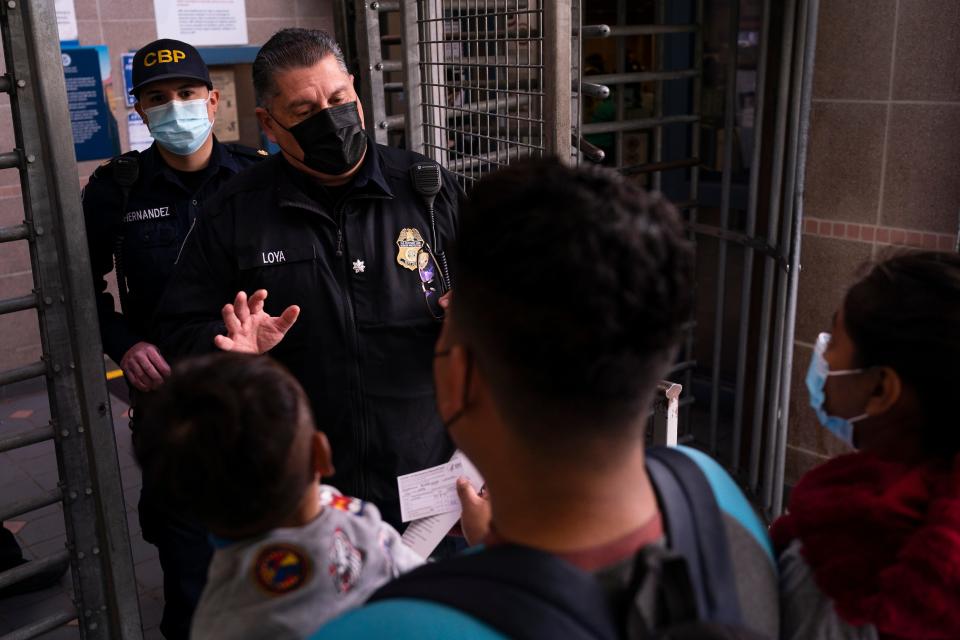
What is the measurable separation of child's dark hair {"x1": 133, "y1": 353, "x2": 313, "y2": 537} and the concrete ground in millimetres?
2115

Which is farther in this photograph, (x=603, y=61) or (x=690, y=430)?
(x=603, y=61)

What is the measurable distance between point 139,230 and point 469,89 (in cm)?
127

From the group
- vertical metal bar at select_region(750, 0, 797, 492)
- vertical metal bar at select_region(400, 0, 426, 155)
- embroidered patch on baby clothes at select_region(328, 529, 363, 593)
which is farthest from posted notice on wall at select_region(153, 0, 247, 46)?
embroidered patch on baby clothes at select_region(328, 529, 363, 593)

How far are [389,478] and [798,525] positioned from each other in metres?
1.35

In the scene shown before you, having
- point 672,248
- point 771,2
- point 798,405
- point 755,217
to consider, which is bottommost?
point 798,405

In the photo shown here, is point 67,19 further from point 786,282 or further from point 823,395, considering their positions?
point 823,395

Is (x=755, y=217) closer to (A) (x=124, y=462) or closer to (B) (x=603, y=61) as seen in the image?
(B) (x=603, y=61)

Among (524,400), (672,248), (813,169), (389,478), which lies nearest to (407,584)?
(524,400)

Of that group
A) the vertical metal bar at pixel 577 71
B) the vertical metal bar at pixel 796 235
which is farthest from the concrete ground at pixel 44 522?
the vertical metal bar at pixel 796 235

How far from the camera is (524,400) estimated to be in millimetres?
1008

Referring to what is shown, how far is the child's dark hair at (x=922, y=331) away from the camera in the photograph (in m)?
1.26

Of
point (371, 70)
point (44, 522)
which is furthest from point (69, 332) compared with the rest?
point (44, 522)

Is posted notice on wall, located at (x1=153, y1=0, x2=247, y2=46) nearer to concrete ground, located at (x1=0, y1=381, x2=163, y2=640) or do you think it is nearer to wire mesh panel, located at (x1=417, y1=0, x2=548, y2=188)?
concrete ground, located at (x1=0, y1=381, x2=163, y2=640)

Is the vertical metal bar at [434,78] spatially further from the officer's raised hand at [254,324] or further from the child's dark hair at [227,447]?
the child's dark hair at [227,447]
